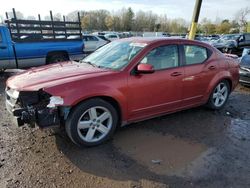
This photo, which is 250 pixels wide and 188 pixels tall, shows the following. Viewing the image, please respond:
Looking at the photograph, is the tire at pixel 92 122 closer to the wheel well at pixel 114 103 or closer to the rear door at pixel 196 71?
the wheel well at pixel 114 103

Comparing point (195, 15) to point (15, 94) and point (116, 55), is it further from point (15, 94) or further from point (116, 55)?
point (15, 94)

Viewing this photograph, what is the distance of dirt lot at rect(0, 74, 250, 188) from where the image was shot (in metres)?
3.27

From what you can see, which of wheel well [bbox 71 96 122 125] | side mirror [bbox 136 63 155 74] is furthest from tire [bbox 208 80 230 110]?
wheel well [bbox 71 96 122 125]

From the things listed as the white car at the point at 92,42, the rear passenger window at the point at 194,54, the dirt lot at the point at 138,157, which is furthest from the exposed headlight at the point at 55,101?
the white car at the point at 92,42

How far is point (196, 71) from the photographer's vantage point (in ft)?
16.8

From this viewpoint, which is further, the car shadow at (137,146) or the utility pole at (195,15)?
the utility pole at (195,15)

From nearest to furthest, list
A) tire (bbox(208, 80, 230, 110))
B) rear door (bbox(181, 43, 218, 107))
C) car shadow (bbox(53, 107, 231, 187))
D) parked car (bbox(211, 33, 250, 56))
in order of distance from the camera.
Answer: car shadow (bbox(53, 107, 231, 187)) → rear door (bbox(181, 43, 218, 107)) → tire (bbox(208, 80, 230, 110)) → parked car (bbox(211, 33, 250, 56))

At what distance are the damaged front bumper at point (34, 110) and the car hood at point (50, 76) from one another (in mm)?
116

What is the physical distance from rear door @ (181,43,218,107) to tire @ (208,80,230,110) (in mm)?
397

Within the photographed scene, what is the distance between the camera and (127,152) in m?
3.94

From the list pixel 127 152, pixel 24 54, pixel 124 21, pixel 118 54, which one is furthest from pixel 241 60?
pixel 124 21

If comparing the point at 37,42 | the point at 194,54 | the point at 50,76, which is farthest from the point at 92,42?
the point at 50,76

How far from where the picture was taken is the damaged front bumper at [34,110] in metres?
3.63

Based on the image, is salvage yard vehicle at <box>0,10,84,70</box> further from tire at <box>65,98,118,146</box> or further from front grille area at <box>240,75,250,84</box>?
tire at <box>65,98,118,146</box>
